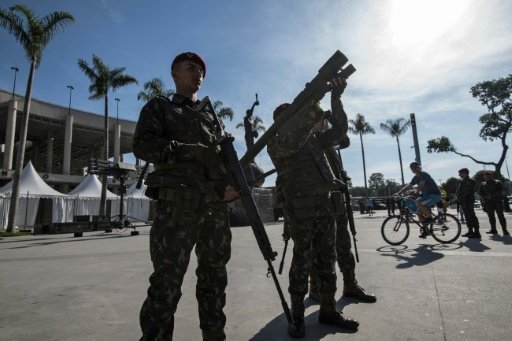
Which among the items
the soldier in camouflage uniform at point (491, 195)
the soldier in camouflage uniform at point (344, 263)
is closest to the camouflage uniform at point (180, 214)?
the soldier in camouflage uniform at point (344, 263)

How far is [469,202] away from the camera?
8.25 m

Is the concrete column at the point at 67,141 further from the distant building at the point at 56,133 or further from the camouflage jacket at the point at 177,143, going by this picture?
the camouflage jacket at the point at 177,143

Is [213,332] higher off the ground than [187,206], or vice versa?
[187,206]

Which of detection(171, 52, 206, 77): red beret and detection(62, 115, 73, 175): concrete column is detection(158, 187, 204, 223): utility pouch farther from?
detection(62, 115, 73, 175): concrete column

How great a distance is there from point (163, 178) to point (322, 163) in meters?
1.57

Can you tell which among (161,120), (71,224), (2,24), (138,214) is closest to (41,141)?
(138,214)

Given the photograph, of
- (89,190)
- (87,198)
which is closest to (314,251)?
(87,198)

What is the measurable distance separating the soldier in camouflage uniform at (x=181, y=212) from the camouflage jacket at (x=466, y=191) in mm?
8479

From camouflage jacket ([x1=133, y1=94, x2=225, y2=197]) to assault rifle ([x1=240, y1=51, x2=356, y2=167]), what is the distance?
22.7 inches

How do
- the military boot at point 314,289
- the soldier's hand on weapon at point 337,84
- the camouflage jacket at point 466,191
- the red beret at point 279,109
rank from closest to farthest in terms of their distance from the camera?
the soldier's hand on weapon at point 337,84 → the red beret at point 279,109 → the military boot at point 314,289 → the camouflage jacket at point 466,191

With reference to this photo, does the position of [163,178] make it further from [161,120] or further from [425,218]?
[425,218]

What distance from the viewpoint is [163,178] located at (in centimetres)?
204

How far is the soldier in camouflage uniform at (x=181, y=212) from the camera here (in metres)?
1.90

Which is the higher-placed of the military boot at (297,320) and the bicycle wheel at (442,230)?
the bicycle wheel at (442,230)
